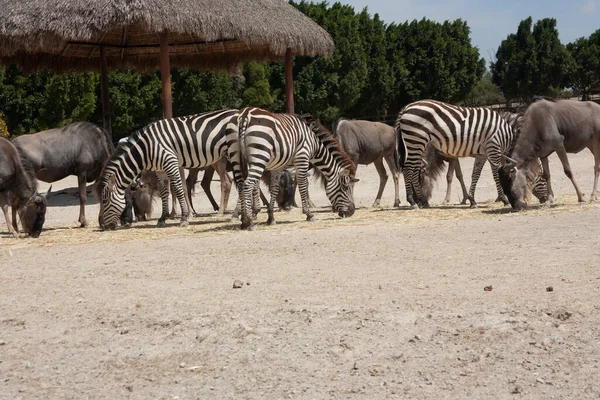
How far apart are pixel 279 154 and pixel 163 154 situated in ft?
6.34

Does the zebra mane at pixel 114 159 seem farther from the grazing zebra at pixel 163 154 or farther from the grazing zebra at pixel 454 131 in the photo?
the grazing zebra at pixel 454 131

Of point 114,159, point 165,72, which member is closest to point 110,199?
point 114,159

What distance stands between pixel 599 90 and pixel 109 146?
3559 centimetres

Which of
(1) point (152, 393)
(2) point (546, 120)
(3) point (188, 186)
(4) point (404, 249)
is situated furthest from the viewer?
(3) point (188, 186)

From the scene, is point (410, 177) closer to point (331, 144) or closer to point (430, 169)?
point (430, 169)

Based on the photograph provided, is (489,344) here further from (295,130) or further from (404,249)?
(295,130)

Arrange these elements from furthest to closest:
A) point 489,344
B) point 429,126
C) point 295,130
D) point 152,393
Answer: point 429,126 < point 295,130 < point 489,344 < point 152,393

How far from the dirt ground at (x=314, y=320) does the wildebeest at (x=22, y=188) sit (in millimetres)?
2717

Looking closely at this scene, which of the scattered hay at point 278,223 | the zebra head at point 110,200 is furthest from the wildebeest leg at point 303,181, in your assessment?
the zebra head at point 110,200

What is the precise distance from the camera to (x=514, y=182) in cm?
1238

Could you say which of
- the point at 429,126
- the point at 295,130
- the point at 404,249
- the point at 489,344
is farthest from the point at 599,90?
the point at 489,344

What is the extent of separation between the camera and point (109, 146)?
13.8 m

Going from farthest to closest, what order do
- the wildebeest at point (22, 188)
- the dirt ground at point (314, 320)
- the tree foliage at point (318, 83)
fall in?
the tree foliage at point (318, 83)
the wildebeest at point (22, 188)
the dirt ground at point (314, 320)

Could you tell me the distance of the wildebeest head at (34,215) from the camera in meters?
11.9
